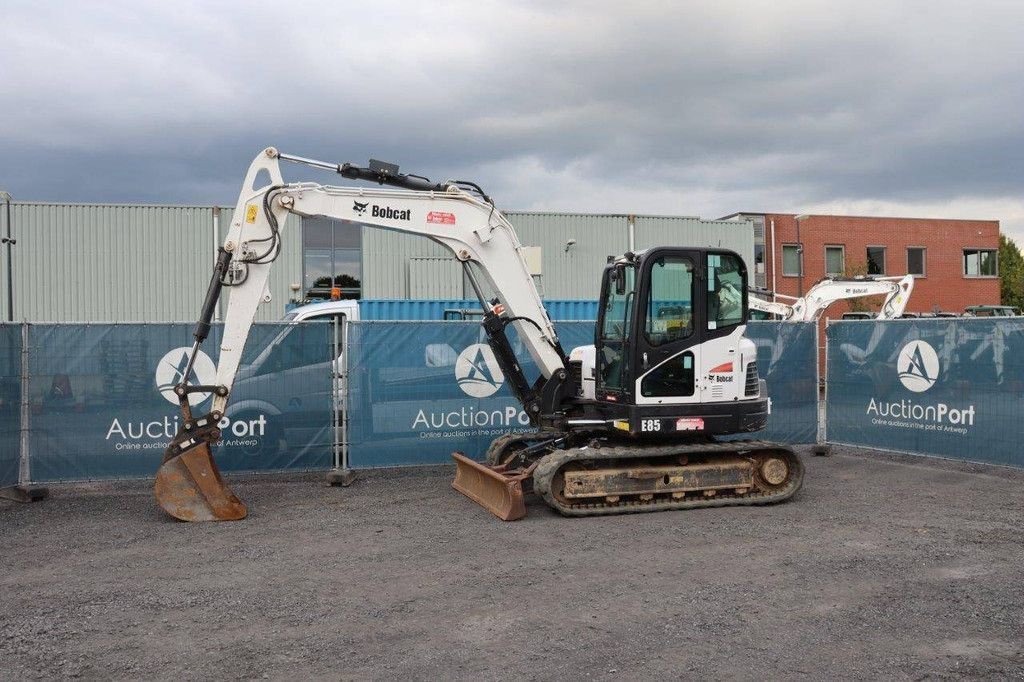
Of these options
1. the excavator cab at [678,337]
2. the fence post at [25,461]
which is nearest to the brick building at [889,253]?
the excavator cab at [678,337]

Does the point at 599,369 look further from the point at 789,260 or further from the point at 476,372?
the point at 789,260

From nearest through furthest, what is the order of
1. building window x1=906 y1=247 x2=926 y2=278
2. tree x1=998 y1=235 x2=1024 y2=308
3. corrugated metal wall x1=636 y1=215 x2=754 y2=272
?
corrugated metal wall x1=636 y1=215 x2=754 y2=272 < building window x1=906 y1=247 x2=926 y2=278 < tree x1=998 y1=235 x2=1024 y2=308

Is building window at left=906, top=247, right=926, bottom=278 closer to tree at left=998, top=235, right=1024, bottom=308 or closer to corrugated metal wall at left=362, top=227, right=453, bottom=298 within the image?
tree at left=998, top=235, right=1024, bottom=308

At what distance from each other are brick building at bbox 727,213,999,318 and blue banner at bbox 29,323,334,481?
31542 millimetres

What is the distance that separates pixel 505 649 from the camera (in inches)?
214

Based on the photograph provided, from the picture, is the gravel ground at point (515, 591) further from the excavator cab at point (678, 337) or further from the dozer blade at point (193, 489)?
the excavator cab at point (678, 337)

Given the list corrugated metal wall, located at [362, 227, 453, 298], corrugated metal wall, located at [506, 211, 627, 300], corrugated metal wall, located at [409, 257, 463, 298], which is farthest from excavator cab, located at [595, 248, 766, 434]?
corrugated metal wall, located at [506, 211, 627, 300]

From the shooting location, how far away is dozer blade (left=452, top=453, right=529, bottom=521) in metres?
9.02

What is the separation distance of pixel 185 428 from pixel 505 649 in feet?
16.3

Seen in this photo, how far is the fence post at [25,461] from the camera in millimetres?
10531

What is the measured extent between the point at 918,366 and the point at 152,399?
34.3 ft

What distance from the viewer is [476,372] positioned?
489 inches

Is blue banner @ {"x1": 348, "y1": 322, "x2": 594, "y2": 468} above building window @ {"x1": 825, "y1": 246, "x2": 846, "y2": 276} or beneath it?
beneath

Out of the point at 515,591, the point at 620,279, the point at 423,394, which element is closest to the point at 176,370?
the point at 423,394
